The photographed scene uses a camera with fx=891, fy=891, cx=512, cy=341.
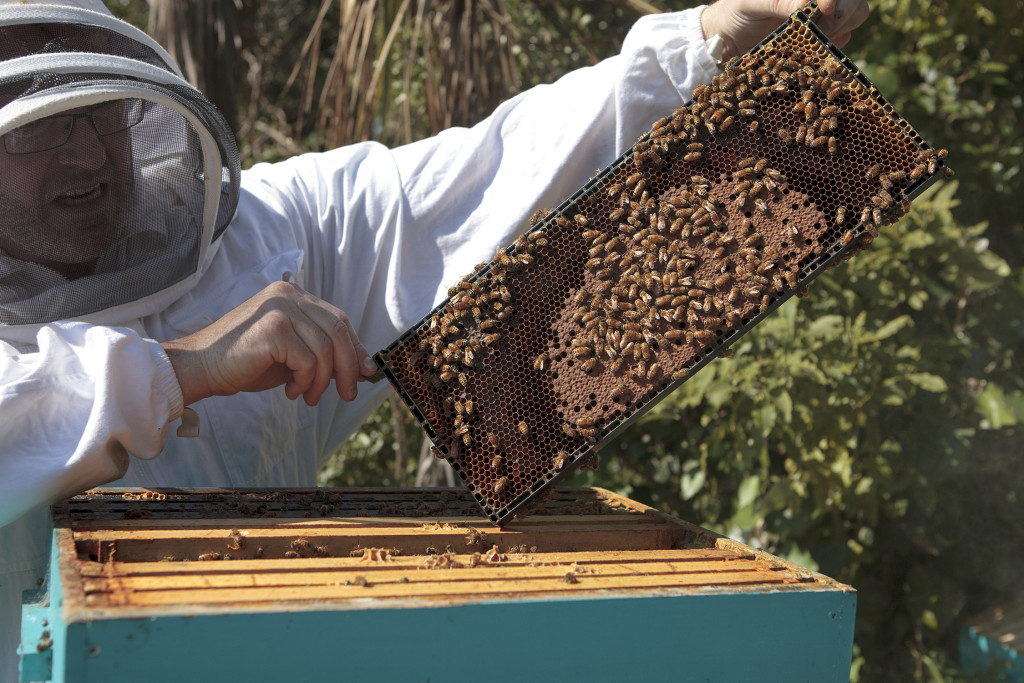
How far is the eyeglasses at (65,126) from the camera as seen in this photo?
195cm

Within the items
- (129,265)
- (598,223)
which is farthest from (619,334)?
(129,265)

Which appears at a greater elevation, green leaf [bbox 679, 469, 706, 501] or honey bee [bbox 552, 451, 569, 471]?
honey bee [bbox 552, 451, 569, 471]

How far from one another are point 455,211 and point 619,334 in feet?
2.89

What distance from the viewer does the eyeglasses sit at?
195cm

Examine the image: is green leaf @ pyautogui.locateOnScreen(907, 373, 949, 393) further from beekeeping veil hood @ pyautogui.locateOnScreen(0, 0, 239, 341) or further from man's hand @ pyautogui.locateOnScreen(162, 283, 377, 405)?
beekeeping veil hood @ pyautogui.locateOnScreen(0, 0, 239, 341)

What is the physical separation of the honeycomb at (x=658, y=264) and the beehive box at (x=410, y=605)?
0.74 ft

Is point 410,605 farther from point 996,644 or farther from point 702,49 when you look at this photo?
point 996,644

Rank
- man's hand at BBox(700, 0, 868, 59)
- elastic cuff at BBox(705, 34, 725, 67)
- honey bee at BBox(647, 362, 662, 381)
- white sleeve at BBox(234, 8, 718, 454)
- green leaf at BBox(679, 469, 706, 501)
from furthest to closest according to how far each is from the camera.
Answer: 1. green leaf at BBox(679, 469, 706, 501)
2. white sleeve at BBox(234, 8, 718, 454)
3. elastic cuff at BBox(705, 34, 725, 67)
4. man's hand at BBox(700, 0, 868, 59)
5. honey bee at BBox(647, 362, 662, 381)

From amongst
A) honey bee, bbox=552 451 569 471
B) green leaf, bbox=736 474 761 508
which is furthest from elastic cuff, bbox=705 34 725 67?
green leaf, bbox=736 474 761 508

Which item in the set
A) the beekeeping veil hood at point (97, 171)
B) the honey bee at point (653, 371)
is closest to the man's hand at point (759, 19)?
the honey bee at point (653, 371)

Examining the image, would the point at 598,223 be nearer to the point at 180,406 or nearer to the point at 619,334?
the point at 619,334

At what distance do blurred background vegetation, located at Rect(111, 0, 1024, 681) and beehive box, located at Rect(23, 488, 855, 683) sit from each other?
5.53 feet

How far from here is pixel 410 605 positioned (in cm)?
121

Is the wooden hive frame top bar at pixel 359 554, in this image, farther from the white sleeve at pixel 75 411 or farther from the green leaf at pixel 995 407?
the green leaf at pixel 995 407
